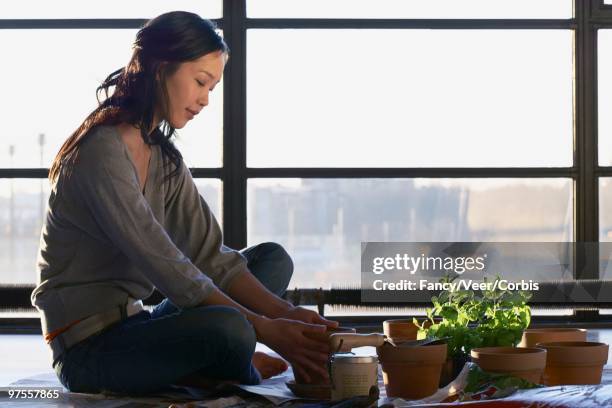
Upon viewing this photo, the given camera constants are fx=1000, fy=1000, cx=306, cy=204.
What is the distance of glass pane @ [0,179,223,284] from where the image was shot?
186 inches

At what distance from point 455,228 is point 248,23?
138 cm

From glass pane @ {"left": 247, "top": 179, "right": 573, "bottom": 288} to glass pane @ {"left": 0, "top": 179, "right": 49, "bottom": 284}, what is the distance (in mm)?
1026

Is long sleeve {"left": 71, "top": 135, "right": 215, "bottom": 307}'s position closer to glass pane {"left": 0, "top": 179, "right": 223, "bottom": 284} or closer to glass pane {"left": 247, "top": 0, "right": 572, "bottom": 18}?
glass pane {"left": 0, "top": 179, "right": 223, "bottom": 284}

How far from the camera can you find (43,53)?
477 centimetres

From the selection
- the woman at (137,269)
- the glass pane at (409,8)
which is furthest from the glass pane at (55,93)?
the woman at (137,269)

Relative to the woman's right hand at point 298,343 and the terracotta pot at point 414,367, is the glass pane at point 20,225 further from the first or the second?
the terracotta pot at point 414,367

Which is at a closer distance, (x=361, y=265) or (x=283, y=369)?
(x=283, y=369)

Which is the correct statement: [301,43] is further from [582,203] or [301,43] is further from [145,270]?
[145,270]

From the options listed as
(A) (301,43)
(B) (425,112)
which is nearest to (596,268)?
(B) (425,112)

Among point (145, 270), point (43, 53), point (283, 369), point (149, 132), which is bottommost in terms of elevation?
point (283, 369)

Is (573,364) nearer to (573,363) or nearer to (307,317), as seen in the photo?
(573,363)

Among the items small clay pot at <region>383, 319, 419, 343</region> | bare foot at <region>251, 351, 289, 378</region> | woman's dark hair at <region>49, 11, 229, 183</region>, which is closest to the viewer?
woman's dark hair at <region>49, 11, 229, 183</region>

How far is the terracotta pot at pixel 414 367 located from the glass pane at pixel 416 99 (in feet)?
8.72

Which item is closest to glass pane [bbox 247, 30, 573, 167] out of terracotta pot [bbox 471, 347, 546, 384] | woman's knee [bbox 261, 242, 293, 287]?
woman's knee [bbox 261, 242, 293, 287]
